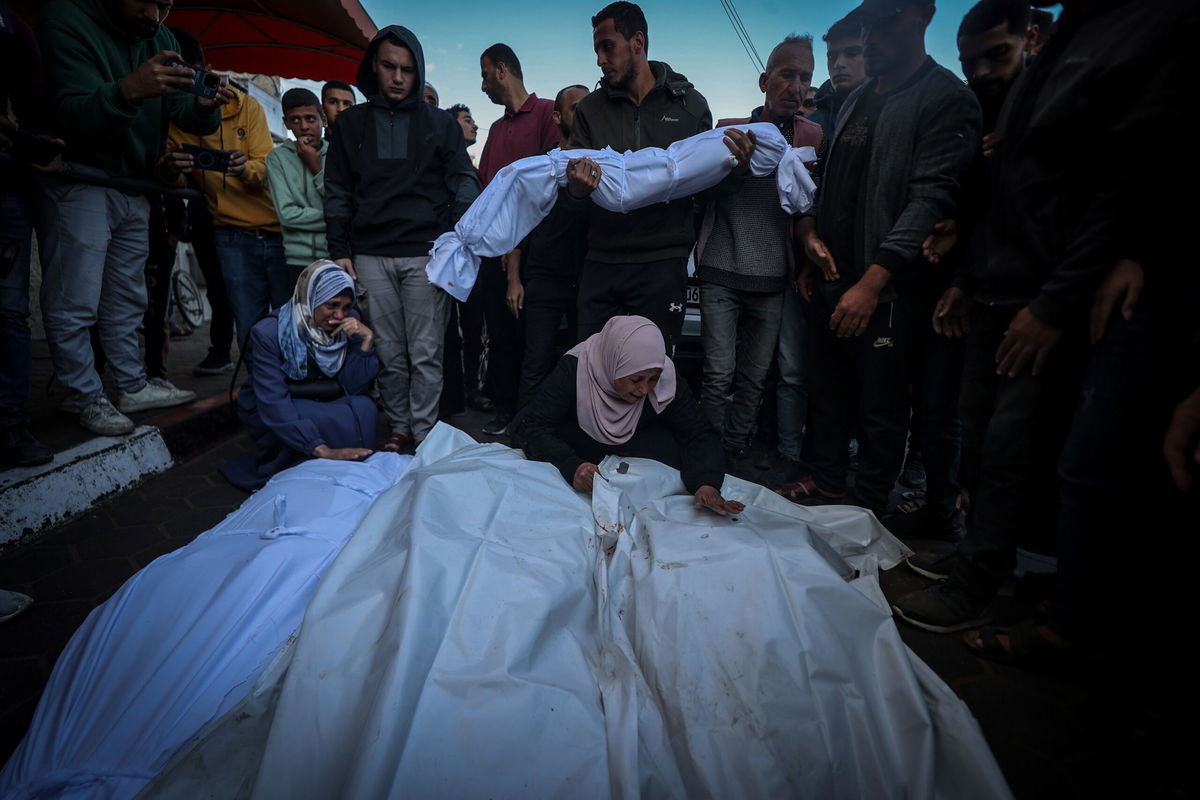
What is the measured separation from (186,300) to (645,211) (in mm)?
7484

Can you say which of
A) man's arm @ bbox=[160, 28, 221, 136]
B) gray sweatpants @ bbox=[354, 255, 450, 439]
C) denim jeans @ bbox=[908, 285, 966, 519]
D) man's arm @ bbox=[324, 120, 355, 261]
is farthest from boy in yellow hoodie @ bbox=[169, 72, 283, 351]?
denim jeans @ bbox=[908, 285, 966, 519]

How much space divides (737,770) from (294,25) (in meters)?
7.56

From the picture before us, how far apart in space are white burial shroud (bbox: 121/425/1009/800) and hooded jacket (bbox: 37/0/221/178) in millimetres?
2339

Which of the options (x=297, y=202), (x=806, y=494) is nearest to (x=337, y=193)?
(x=297, y=202)

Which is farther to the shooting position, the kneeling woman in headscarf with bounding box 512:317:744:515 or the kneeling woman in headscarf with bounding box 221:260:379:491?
the kneeling woman in headscarf with bounding box 221:260:379:491

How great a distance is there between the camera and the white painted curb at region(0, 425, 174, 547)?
2137 millimetres

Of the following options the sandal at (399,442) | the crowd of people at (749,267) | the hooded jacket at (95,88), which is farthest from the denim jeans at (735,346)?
the hooded jacket at (95,88)

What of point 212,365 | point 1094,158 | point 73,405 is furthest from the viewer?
point 212,365

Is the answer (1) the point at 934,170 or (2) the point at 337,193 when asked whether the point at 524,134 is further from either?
(1) the point at 934,170

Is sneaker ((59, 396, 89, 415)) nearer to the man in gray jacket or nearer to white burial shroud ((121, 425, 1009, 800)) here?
white burial shroud ((121, 425, 1009, 800))

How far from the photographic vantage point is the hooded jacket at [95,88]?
7.80 feet

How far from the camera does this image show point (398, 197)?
3.06 meters

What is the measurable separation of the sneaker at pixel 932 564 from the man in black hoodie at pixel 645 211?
154 centimetres

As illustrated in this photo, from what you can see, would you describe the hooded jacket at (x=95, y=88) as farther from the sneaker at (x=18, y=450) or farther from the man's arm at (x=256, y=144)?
the sneaker at (x=18, y=450)
